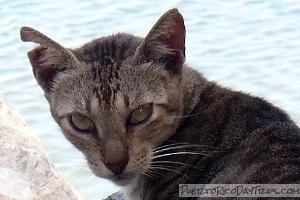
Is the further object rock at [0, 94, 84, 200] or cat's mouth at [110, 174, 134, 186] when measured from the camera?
rock at [0, 94, 84, 200]

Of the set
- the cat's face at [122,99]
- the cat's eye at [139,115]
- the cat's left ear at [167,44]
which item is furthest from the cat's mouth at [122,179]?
the cat's left ear at [167,44]

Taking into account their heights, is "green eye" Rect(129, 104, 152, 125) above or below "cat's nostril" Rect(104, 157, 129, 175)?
above

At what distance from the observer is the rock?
2641mm

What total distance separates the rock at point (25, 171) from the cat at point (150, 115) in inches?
13.6

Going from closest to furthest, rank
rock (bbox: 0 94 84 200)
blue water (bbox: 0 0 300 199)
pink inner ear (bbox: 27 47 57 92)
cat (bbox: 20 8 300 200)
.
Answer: cat (bbox: 20 8 300 200) < pink inner ear (bbox: 27 47 57 92) < rock (bbox: 0 94 84 200) < blue water (bbox: 0 0 300 199)

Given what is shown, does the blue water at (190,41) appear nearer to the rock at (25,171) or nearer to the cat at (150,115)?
the rock at (25,171)

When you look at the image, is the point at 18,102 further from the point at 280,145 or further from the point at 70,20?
the point at 280,145

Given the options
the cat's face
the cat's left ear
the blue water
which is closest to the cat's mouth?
the cat's face

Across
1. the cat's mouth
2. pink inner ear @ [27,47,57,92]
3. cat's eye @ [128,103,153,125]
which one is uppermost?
pink inner ear @ [27,47,57,92]

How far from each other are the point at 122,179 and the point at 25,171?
56 cm

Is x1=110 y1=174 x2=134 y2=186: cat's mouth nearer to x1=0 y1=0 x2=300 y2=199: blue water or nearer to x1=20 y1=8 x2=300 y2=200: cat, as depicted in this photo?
x1=20 y1=8 x2=300 y2=200: cat

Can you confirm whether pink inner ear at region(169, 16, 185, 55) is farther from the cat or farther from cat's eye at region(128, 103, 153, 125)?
cat's eye at region(128, 103, 153, 125)

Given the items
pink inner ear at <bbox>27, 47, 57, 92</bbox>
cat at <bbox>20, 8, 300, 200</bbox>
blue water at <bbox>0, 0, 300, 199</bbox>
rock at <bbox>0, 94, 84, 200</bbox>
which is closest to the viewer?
cat at <bbox>20, 8, 300, 200</bbox>

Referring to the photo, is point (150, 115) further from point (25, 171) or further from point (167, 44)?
point (25, 171)
